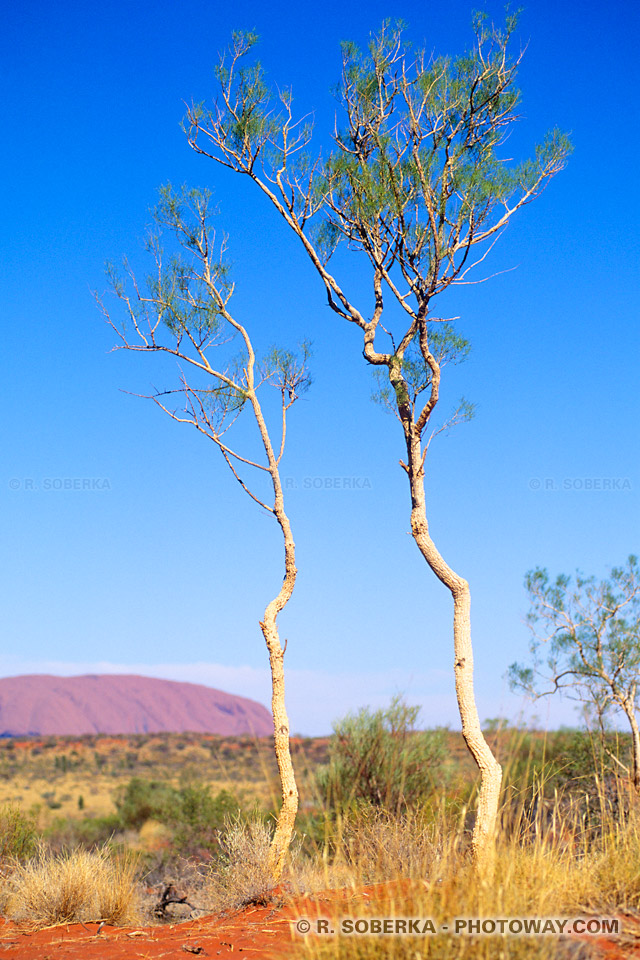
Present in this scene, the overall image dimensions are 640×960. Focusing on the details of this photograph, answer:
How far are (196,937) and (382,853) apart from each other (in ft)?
5.55

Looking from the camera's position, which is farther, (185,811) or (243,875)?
(185,811)

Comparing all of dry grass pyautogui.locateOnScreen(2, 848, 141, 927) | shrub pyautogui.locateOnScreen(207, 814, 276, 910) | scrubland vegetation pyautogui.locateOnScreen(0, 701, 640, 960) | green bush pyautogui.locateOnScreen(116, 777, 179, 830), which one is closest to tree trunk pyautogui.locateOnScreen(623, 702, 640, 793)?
scrubland vegetation pyautogui.locateOnScreen(0, 701, 640, 960)

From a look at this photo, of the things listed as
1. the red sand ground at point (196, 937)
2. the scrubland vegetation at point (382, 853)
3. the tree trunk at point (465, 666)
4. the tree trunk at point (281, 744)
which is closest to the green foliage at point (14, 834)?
the scrubland vegetation at point (382, 853)

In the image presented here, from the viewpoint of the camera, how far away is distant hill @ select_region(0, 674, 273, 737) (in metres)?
90.8

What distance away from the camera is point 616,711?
15125 millimetres

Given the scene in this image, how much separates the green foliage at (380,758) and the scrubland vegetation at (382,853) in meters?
0.03

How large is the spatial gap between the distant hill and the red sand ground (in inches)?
3282

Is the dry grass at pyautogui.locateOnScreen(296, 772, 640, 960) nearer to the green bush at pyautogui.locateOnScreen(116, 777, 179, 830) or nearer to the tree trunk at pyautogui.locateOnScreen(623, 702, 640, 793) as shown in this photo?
the tree trunk at pyautogui.locateOnScreen(623, 702, 640, 793)

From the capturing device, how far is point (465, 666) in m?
7.67

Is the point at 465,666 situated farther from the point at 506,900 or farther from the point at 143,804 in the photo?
the point at 143,804

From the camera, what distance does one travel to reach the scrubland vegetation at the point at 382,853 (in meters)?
3.63

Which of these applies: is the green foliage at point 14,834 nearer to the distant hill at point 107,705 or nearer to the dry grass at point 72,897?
the dry grass at point 72,897

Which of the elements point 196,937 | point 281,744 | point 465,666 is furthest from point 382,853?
point 281,744

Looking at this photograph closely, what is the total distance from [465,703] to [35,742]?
41.6 m
